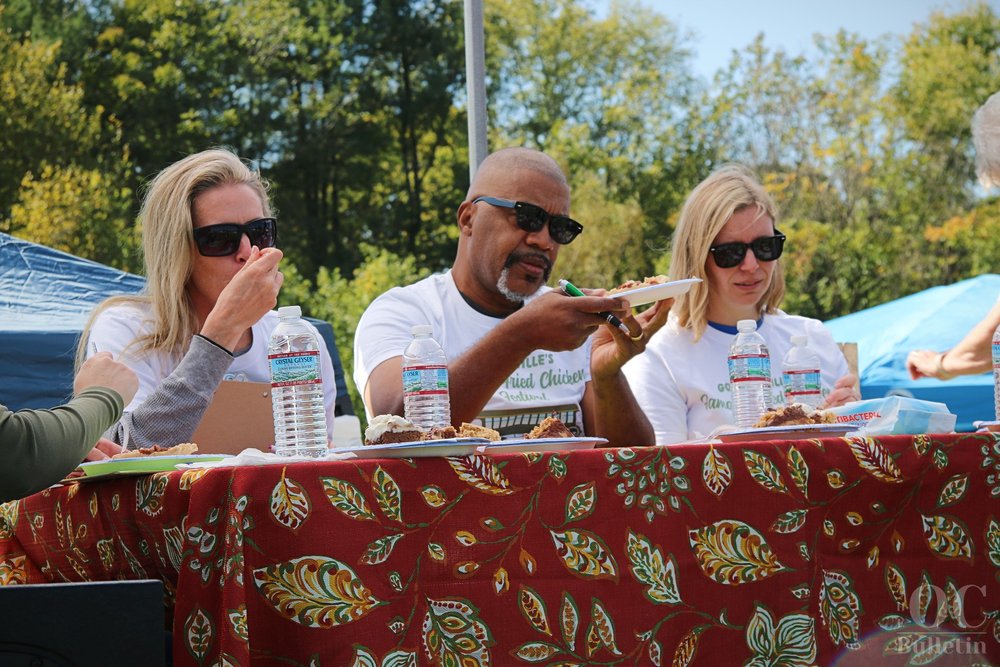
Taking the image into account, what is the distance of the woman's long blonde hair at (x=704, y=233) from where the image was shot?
375 centimetres

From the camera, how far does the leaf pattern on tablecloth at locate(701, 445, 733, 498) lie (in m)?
1.83

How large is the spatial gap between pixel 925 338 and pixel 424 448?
8.24 m

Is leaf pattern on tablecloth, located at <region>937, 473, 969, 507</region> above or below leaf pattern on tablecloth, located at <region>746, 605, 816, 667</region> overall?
above

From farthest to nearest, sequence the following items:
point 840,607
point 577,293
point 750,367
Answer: point 750,367 → point 577,293 → point 840,607

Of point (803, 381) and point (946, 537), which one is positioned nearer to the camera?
point (946, 537)

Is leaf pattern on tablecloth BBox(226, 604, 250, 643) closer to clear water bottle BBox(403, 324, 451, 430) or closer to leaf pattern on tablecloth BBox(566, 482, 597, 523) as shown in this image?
leaf pattern on tablecloth BBox(566, 482, 597, 523)

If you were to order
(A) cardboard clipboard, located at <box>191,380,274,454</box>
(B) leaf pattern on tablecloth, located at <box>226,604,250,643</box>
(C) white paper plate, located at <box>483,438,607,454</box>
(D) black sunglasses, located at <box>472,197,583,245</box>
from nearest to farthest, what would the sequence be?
(B) leaf pattern on tablecloth, located at <box>226,604,250,643</box>, (C) white paper plate, located at <box>483,438,607,454</box>, (A) cardboard clipboard, located at <box>191,380,274,454</box>, (D) black sunglasses, located at <box>472,197,583,245</box>

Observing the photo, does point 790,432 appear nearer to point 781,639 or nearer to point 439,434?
point 781,639

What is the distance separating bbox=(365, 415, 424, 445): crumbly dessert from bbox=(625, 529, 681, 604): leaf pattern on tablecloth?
0.38 m

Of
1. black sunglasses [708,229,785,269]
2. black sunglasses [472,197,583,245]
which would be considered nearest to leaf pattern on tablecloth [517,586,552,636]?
black sunglasses [472,197,583,245]

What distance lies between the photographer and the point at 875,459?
1.96 metres

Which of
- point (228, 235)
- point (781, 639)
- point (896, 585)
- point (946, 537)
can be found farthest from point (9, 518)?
point (946, 537)

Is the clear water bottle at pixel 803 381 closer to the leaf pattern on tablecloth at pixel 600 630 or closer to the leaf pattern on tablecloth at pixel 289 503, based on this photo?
the leaf pattern on tablecloth at pixel 600 630

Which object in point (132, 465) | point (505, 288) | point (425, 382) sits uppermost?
point (505, 288)
